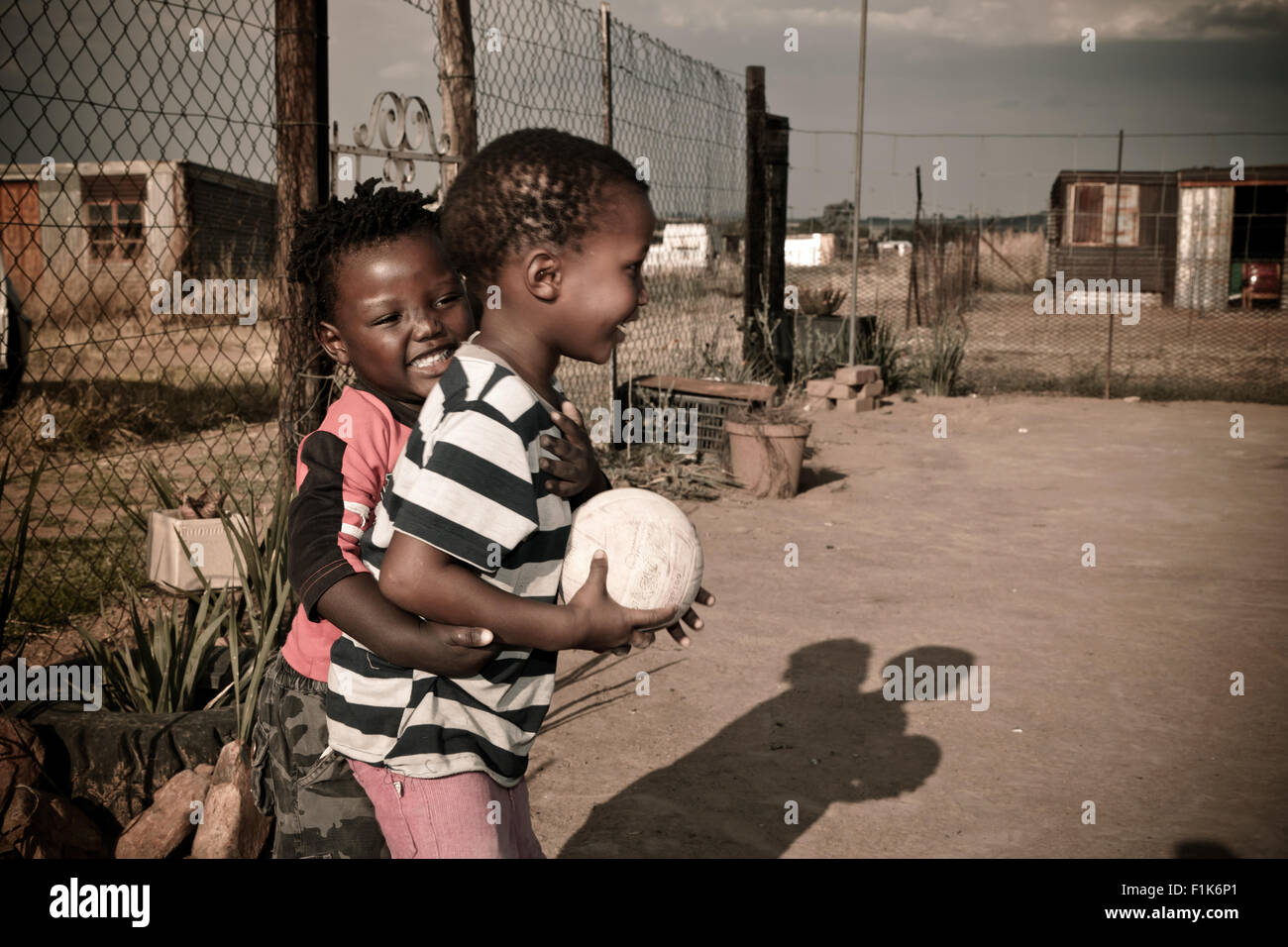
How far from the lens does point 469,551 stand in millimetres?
1448

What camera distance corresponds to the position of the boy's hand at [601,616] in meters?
1.54

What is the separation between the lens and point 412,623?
1.60 metres

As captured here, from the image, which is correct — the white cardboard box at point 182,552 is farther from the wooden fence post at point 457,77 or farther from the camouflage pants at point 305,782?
the wooden fence post at point 457,77

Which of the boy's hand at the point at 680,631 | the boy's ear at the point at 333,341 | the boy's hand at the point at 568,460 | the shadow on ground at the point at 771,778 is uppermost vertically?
the boy's ear at the point at 333,341

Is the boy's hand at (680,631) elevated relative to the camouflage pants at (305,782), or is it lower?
elevated

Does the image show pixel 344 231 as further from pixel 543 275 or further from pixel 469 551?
pixel 469 551

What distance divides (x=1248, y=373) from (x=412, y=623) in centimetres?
1599

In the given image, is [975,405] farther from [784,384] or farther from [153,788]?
[153,788]

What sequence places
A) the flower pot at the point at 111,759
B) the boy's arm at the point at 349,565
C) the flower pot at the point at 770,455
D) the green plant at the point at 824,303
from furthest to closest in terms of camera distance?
the green plant at the point at 824,303, the flower pot at the point at 770,455, the flower pot at the point at 111,759, the boy's arm at the point at 349,565

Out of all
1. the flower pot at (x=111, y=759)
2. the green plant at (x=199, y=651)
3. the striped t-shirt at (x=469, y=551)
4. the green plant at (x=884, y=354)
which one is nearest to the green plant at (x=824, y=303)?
the green plant at (x=884, y=354)

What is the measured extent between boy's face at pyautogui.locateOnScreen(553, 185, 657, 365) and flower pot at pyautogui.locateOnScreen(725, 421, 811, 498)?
18.6ft

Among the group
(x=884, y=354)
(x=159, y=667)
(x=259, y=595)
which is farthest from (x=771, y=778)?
(x=884, y=354)

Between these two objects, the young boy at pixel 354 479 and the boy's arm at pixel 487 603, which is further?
the young boy at pixel 354 479
